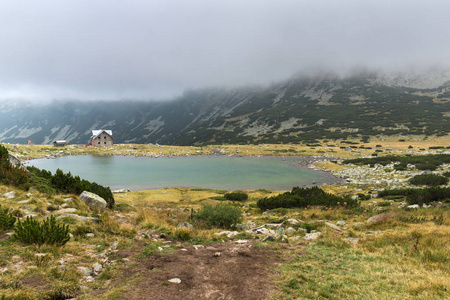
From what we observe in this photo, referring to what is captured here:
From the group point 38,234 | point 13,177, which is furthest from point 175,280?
point 13,177

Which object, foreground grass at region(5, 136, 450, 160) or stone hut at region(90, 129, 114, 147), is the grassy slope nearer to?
foreground grass at region(5, 136, 450, 160)

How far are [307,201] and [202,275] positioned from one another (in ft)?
53.8

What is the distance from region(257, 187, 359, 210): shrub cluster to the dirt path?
40.1ft

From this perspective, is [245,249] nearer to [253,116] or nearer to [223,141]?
[223,141]

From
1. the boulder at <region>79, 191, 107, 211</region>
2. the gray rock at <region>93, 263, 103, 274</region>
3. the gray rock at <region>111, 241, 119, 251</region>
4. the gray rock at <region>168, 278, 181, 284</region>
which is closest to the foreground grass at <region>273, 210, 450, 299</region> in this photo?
the gray rock at <region>168, 278, 181, 284</region>

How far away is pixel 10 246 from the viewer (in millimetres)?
6816

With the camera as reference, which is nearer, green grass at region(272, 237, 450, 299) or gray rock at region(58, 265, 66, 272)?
green grass at region(272, 237, 450, 299)

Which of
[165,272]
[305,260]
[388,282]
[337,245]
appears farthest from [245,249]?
[388,282]

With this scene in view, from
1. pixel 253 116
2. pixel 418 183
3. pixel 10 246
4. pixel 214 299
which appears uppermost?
pixel 253 116

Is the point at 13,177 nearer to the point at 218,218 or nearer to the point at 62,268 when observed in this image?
the point at 62,268

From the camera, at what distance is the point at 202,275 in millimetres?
6828

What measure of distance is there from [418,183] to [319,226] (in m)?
22.4

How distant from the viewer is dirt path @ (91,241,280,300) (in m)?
5.73

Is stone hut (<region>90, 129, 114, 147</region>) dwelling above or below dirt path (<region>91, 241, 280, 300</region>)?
above
